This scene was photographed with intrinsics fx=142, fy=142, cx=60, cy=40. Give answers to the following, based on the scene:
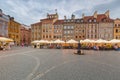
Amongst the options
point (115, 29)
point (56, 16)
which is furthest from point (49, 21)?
point (115, 29)

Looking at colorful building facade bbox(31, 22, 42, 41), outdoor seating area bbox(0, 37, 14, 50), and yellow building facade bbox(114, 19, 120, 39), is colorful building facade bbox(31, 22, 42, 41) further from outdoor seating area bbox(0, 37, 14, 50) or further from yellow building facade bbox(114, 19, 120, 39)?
yellow building facade bbox(114, 19, 120, 39)

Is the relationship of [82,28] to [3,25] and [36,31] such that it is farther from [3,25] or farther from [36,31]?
[3,25]

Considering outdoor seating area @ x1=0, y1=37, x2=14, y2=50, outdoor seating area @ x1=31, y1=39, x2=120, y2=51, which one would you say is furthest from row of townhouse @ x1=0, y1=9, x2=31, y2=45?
outdoor seating area @ x1=31, y1=39, x2=120, y2=51

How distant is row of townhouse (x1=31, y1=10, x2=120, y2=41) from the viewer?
61594 mm

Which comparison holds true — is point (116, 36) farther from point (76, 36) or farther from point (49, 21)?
point (49, 21)

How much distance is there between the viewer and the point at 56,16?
72562mm

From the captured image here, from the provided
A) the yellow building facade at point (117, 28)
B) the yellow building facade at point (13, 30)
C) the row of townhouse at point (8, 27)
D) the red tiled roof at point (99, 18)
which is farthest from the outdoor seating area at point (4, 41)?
the yellow building facade at point (117, 28)

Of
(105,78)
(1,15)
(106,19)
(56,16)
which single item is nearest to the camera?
(105,78)

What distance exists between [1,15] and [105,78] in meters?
45.8

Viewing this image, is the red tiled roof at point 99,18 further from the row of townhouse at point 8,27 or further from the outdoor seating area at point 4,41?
the outdoor seating area at point 4,41

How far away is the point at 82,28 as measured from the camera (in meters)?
64.6

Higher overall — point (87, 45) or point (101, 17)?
point (101, 17)

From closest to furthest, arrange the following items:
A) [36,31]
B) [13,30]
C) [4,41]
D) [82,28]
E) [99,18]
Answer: [4,41]
[13,30]
[82,28]
[99,18]
[36,31]

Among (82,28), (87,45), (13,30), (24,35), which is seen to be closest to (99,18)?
(82,28)
